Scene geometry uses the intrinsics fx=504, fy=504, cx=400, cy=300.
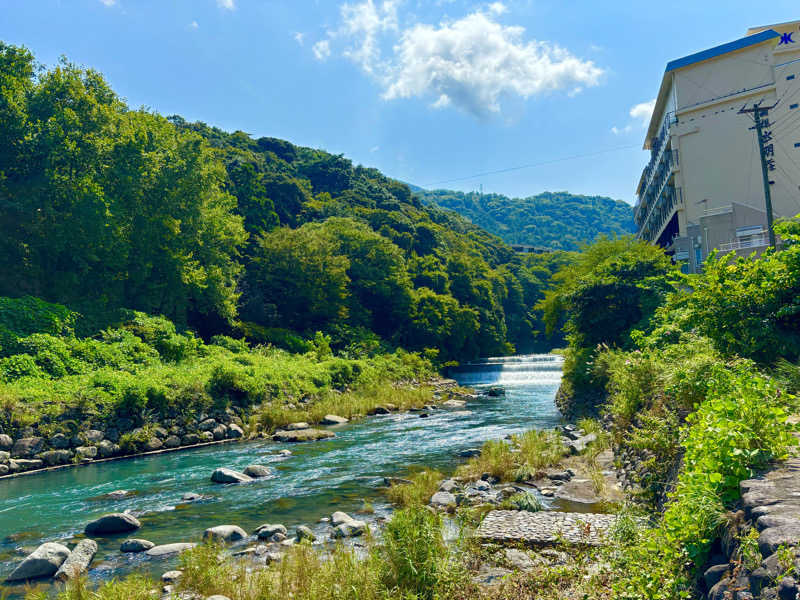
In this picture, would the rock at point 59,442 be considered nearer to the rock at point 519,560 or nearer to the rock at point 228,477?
the rock at point 228,477

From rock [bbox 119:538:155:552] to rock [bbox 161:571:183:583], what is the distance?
64.6 inches

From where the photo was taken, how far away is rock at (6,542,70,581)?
7.82m

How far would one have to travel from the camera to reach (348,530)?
9117 millimetres

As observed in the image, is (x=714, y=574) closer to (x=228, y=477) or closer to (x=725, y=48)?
(x=228, y=477)

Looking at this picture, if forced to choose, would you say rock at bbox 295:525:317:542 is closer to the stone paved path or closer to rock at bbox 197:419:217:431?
the stone paved path

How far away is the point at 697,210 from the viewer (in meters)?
38.9

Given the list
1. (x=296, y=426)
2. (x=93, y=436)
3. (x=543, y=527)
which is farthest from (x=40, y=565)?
(x=296, y=426)

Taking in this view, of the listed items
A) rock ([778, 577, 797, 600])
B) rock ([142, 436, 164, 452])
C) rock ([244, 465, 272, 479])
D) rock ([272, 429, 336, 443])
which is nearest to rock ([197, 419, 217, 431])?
rock ([142, 436, 164, 452])

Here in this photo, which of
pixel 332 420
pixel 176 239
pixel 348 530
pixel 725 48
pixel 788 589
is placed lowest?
pixel 332 420

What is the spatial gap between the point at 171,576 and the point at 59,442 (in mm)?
12374

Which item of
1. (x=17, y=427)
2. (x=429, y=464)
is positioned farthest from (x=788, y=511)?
(x=17, y=427)

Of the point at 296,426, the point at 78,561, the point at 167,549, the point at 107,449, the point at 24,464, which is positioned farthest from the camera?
the point at 296,426

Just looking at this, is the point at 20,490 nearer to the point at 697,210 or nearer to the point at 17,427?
the point at 17,427

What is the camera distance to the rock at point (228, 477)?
13.7 meters
